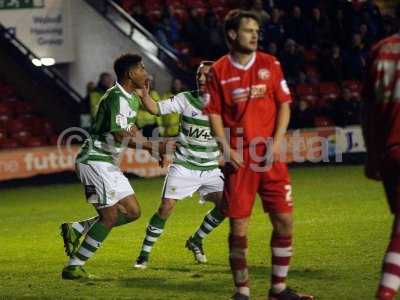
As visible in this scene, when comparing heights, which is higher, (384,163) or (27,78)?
(384,163)

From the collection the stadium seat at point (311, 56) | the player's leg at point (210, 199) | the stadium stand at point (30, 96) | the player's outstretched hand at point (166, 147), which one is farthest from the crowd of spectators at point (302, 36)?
the player's outstretched hand at point (166, 147)

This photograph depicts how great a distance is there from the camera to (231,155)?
24.9 ft

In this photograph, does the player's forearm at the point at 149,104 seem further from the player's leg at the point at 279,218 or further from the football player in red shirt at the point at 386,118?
the football player in red shirt at the point at 386,118

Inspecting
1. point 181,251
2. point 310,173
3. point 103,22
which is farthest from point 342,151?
point 181,251

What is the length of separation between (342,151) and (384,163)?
47.1 feet

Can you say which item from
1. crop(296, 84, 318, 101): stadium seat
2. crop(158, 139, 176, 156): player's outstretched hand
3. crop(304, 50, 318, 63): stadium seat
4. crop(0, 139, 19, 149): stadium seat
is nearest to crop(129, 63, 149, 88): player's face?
crop(158, 139, 176, 156): player's outstretched hand

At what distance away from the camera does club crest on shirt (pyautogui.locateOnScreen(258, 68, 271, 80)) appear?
7676 mm

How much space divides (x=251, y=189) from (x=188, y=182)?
2798mm

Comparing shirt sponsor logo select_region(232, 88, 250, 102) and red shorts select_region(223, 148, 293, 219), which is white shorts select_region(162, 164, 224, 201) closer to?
red shorts select_region(223, 148, 293, 219)

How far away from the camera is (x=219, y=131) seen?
25.0 feet

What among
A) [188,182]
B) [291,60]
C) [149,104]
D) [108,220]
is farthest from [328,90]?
[108,220]

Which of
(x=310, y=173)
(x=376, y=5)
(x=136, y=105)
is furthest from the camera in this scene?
(x=376, y=5)

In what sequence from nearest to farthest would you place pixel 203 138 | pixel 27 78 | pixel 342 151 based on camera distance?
pixel 203 138 → pixel 342 151 → pixel 27 78

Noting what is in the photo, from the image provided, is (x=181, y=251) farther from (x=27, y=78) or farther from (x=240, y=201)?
(x=27, y=78)
